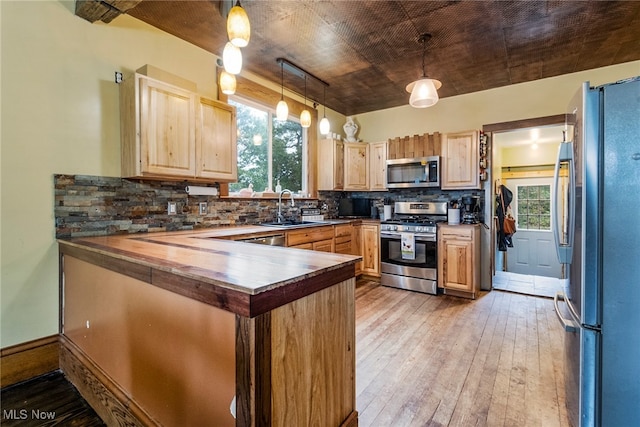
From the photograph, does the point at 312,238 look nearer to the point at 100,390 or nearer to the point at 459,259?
the point at 459,259

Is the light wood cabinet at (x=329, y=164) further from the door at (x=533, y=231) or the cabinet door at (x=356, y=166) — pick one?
the door at (x=533, y=231)

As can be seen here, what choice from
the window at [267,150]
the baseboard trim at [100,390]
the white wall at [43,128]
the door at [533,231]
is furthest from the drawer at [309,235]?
the door at [533,231]

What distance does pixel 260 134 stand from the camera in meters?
3.92

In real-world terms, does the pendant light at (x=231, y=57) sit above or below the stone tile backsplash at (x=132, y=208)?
above

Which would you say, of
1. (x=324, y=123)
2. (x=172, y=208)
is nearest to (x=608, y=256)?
(x=324, y=123)

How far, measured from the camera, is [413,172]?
4.44 metres

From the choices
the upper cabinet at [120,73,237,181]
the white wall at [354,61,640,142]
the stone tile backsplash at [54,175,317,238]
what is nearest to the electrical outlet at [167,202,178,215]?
the stone tile backsplash at [54,175,317,238]

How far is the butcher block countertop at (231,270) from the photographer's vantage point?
967 millimetres

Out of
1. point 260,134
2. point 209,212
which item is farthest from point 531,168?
point 209,212

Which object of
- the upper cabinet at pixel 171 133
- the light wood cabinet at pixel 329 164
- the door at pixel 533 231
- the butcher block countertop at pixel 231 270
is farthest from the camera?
the door at pixel 533 231

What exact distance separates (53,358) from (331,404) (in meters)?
2.17

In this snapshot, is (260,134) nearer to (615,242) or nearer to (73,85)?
(73,85)

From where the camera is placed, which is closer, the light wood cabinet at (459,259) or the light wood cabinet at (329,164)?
the light wood cabinet at (459,259)

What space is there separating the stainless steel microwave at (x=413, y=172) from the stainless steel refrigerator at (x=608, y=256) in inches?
110
